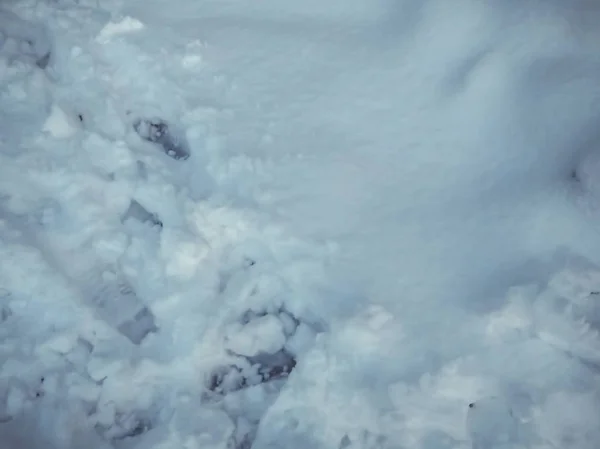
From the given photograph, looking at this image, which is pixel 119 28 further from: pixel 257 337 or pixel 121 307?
pixel 257 337

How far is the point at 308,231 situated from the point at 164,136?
20.0 inches

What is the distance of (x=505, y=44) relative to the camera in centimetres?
148

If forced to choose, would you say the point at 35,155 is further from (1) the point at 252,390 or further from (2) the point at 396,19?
(2) the point at 396,19

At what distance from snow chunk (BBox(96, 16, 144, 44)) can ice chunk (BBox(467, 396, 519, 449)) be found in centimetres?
142

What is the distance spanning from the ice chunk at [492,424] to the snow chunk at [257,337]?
0.41m

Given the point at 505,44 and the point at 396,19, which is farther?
the point at 396,19

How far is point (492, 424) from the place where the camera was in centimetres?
105

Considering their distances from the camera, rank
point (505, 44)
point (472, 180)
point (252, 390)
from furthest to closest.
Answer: point (505, 44)
point (472, 180)
point (252, 390)

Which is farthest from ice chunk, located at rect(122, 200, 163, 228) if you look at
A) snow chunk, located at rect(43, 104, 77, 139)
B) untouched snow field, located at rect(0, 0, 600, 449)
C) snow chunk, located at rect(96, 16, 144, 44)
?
snow chunk, located at rect(96, 16, 144, 44)

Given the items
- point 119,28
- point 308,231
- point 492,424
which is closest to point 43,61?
point 119,28

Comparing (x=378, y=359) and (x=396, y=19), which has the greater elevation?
(x=396, y=19)

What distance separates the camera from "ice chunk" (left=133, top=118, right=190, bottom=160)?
5.03 ft

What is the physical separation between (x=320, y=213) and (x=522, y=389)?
57 centimetres

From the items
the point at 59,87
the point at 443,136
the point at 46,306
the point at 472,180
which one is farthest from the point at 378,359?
the point at 59,87
